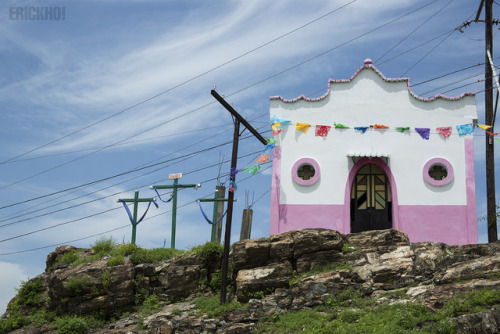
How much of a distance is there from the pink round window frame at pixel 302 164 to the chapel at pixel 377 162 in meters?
0.04

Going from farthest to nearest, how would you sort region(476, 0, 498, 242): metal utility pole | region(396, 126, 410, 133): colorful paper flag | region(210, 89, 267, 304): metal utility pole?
region(396, 126, 410, 133): colorful paper flag < region(476, 0, 498, 242): metal utility pole < region(210, 89, 267, 304): metal utility pole

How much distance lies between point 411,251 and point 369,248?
1.63m

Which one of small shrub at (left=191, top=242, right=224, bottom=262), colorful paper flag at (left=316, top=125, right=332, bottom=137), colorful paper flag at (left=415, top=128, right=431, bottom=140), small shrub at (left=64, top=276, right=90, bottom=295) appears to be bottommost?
small shrub at (left=64, top=276, right=90, bottom=295)

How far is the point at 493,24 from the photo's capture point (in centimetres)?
2536

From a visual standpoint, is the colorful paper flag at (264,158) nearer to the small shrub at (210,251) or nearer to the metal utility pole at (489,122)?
the small shrub at (210,251)

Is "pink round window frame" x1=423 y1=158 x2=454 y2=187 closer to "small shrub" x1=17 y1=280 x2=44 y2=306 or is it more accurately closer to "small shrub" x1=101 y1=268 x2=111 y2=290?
"small shrub" x1=101 y1=268 x2=111 y2=290

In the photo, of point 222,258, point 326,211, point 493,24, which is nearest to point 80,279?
point 222,258

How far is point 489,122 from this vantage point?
24.8m

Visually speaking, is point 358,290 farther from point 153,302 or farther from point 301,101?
point 301,101

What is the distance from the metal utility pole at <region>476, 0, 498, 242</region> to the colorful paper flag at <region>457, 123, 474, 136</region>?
3.08ft

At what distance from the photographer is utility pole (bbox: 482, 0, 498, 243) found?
23.7 metres

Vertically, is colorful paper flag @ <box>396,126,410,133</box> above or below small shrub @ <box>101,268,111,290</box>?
above

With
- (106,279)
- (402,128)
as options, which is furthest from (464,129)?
(106,279)

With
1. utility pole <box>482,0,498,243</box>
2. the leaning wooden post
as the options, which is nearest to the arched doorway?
utility pole <box>482,0,498,243</box>
